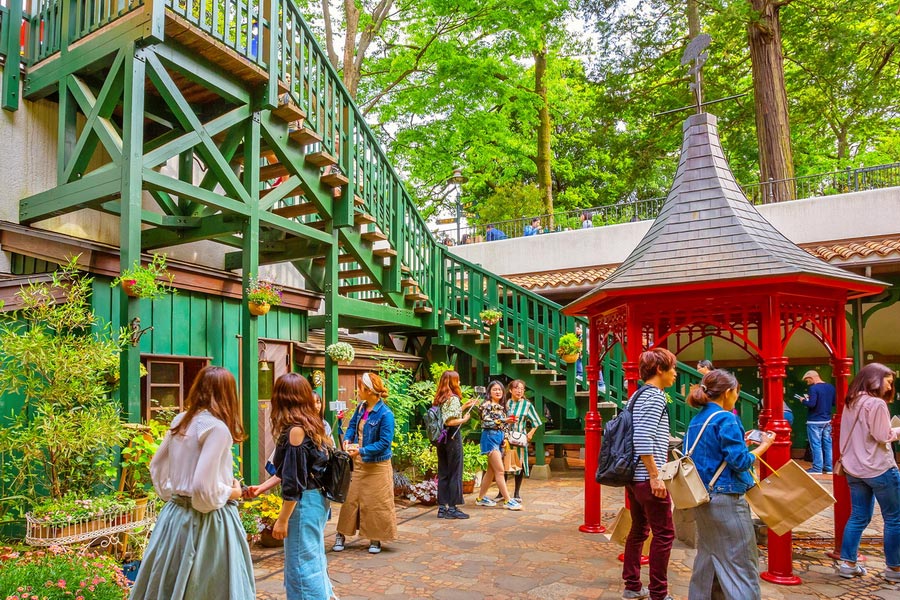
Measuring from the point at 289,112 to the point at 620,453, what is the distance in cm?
541

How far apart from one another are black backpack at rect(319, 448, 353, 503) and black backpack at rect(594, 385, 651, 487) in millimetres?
1771

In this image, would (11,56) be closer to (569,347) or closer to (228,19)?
(228,19)

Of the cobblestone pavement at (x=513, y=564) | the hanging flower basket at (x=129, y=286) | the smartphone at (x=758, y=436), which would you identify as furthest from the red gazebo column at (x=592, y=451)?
the hanging flower basket at (x=129, y=286)

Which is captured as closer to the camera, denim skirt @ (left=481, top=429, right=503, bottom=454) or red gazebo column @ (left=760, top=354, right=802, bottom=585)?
red gazebo column @ (left=760, top=354, right=802, bottom=585)

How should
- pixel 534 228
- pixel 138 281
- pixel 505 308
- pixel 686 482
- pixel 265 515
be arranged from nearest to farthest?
pixel 686 482 → pixel 138 281 → pixel 265 515 → pixel 505 308 → pixel 534 228

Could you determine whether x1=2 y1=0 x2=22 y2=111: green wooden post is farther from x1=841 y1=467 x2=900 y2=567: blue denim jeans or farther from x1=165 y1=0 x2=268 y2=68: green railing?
x1=841 y1=467 x2=900 y2=567: blue denim jeans

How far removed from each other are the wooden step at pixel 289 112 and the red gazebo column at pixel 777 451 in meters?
5.47

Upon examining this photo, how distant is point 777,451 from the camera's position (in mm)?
5434

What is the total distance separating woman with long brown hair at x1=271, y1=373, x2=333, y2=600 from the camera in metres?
4.02

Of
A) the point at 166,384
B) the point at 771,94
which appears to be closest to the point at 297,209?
the point at 166,384

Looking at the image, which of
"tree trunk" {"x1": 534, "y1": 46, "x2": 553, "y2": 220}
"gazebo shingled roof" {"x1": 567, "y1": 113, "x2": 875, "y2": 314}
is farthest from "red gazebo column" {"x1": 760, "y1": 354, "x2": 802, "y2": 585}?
"tree trunk" {"x1": 534, "y1": 46, "x2": 553, "y2": 220}

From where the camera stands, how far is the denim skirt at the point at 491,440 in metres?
8.19

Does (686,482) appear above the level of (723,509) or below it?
above

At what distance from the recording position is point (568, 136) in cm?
2464
